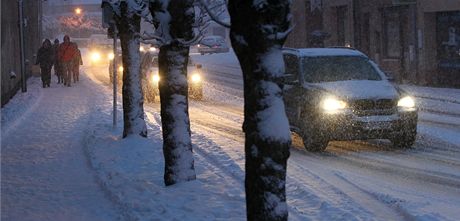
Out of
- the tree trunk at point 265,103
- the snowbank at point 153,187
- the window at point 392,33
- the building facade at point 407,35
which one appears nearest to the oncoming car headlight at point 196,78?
the building facade at point 407,35

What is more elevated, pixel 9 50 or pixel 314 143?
pixel 9 50

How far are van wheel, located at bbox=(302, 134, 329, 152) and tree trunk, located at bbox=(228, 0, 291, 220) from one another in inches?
276

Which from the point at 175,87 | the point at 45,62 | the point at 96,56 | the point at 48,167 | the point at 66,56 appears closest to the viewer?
the point at 175,87

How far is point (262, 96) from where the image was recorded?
5.77 metres

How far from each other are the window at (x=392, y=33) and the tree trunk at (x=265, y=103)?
2655cm

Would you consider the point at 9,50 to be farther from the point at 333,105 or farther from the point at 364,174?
the point at 364,174

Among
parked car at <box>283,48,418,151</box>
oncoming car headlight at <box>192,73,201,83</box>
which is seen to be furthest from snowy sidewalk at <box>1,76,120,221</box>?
oncoming car headlight at <box>192,73,201,83</box>

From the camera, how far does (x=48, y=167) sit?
11758 mm

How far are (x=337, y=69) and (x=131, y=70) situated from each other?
11.7ft

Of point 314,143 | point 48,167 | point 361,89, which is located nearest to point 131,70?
point 48,167

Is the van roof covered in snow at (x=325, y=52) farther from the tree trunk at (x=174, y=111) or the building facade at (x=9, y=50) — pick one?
the building facade at (x=9, y=50)

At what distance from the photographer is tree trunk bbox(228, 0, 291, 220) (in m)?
5.71

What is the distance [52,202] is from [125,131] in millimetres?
4699

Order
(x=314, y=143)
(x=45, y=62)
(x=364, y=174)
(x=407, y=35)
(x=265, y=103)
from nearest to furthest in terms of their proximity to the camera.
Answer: (x=265, y=103)
(x=364, y=174)
(x=314, y=143)
(x=45, y=62)
(x=407, y=35)
